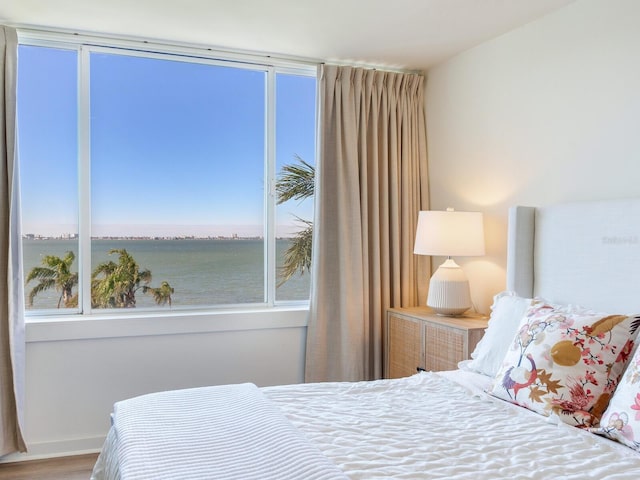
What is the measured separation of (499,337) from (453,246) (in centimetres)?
84

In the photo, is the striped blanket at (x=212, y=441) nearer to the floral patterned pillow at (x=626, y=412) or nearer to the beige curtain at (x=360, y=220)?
the floral patterned pillow at (x=626, y=412)

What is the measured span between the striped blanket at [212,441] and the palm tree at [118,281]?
144 centimetres

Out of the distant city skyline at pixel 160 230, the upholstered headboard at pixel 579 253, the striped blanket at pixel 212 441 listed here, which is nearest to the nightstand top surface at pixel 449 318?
the upholstered headboard at pixel 579 253

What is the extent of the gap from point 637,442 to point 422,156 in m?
2.56

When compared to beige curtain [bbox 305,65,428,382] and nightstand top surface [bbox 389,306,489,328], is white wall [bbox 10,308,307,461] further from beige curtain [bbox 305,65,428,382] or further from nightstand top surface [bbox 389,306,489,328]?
nightstand top surface [bbox 389,306,489,328]

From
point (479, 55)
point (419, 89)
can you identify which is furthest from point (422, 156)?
point (479, 55)

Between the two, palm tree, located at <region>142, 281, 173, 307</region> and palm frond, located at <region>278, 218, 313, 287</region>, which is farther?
palm frond, located at <region>278, 218, 313, 287</region>

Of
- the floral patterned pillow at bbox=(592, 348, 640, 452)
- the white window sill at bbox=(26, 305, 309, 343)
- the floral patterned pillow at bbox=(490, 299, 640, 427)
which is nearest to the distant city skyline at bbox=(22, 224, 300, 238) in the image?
the white window sill at bbox=(26, 305, 309, 343)

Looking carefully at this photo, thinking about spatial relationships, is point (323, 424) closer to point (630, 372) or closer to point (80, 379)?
Result: point (630, 372)

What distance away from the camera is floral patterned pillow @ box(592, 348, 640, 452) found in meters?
1.72

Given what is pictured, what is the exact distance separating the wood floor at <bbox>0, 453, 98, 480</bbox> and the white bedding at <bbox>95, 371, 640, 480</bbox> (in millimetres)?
1156

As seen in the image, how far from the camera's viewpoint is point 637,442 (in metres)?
1.70

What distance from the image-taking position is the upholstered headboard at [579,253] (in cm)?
233

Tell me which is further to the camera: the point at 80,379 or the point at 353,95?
the point at 353,95
